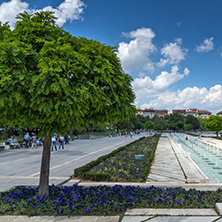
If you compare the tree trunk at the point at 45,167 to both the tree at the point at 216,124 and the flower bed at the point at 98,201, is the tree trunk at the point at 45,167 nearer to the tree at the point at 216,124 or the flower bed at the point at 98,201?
the flower bed at the point at 98,201

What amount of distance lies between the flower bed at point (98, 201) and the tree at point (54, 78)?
183 centimetres

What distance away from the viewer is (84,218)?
4.91m

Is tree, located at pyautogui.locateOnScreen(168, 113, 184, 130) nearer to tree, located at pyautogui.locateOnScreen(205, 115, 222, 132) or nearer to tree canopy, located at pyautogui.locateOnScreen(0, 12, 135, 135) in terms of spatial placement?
tree, located at pyautogui.locateOnScreen(205, 115, 222, 132)

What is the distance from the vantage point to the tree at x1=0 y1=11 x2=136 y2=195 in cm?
454

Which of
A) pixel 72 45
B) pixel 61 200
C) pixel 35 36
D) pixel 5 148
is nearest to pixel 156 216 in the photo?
pixel 61 200

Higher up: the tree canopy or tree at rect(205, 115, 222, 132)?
the tree canopy

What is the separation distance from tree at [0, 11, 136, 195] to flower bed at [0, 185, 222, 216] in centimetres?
183

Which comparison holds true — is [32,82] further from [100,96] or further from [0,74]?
[100,96]

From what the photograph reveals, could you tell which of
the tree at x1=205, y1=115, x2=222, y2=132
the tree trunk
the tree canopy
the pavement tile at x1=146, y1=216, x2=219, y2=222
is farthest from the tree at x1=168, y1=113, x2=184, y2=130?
the tree canopy

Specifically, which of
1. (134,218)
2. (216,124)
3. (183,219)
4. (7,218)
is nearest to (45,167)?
(7,218)

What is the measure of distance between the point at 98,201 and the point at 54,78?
11.1ft

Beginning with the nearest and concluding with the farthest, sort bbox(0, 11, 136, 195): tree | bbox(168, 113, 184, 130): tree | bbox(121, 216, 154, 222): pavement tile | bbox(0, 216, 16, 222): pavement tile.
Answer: bbox(0, 11, 136, 195): tree → bbox(121, 216, 154, 222): pavement tile → bbox(0, 216, 16, 222): pavement tile → bbox(168, 113, 184, 130): tree

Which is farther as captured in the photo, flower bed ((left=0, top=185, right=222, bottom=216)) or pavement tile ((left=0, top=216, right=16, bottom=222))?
flower bed ((left=0, top=185, right=222, bottom=216))

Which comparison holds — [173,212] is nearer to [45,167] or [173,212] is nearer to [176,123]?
[45,167]
